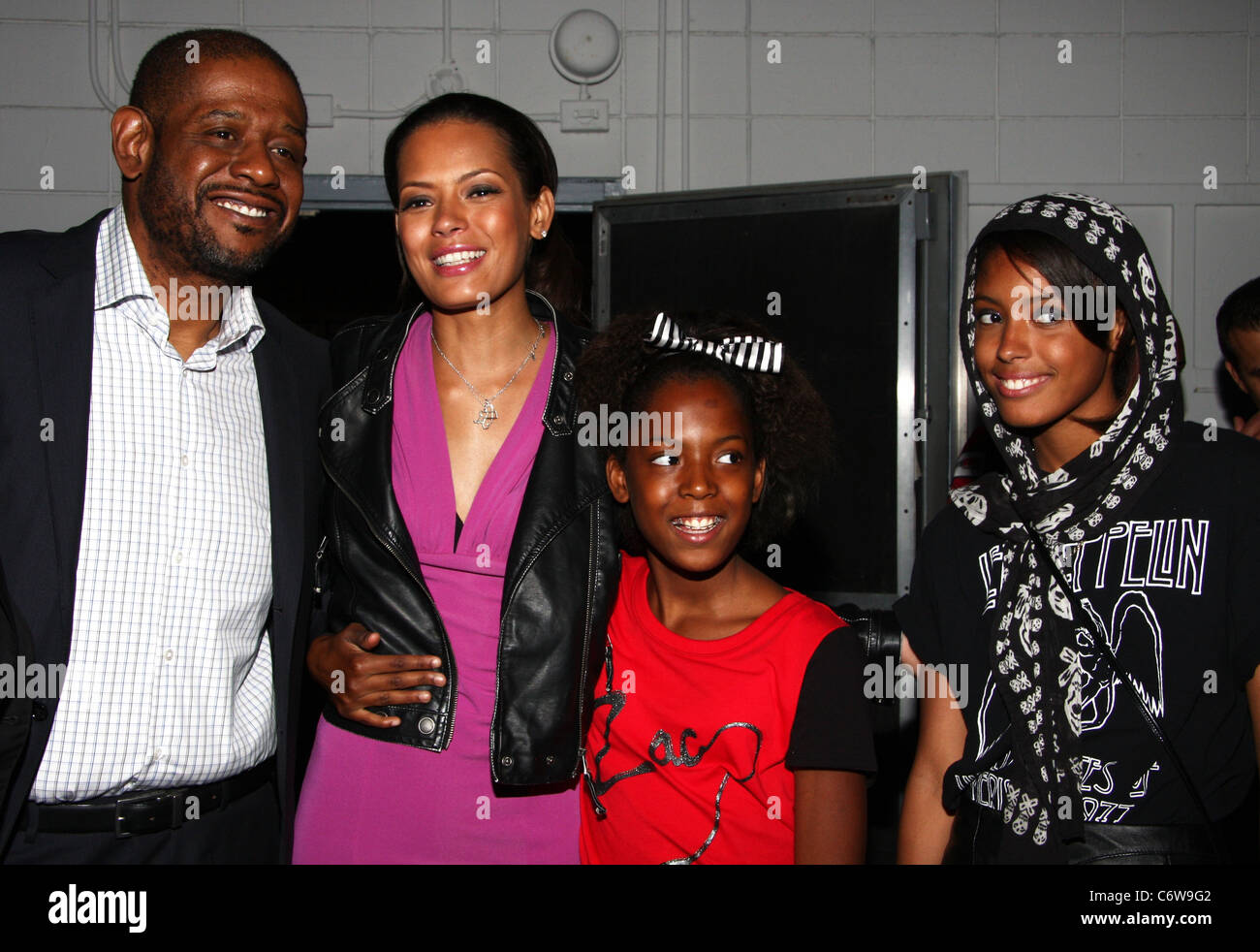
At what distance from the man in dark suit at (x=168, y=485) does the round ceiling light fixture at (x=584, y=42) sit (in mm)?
2149

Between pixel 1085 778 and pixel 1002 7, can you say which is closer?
pixel 1085 778

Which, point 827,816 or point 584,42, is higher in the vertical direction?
point 584,42

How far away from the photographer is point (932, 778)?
5.09ft

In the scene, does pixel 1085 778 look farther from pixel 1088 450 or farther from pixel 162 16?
pixel 162 16

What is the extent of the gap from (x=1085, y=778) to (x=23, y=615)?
4.96 feet

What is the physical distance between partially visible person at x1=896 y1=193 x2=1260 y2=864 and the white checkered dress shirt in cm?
111

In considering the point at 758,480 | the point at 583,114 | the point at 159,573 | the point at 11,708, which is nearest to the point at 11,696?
the point at 11,708

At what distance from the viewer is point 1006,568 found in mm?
1469

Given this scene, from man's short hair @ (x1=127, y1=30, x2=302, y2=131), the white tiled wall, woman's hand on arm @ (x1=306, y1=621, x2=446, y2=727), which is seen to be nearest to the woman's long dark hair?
man's short hair @ (x1=127, y1=30, x2=302, y2=131)

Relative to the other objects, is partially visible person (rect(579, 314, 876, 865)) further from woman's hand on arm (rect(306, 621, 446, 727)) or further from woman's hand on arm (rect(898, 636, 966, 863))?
woman's hand on arm (rect(306, 621, 446, 727))

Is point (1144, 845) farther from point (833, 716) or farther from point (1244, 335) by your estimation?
point (1244, 335)

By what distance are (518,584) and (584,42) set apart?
2837 mm
